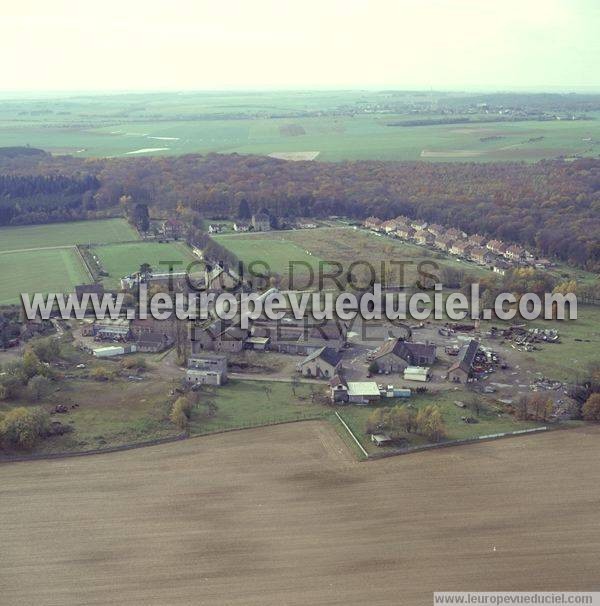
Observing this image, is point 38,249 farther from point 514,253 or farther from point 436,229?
point 514,253

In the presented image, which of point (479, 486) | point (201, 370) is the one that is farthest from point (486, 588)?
point (201, 370)

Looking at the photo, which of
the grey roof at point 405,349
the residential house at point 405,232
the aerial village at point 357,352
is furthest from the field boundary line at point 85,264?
the residential house at point 405,232

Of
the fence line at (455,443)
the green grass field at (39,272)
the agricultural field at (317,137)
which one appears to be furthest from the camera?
the agricultural field at (317,137)

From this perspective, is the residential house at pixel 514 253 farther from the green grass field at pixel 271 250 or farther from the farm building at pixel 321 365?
the farm building at pixel 321 365

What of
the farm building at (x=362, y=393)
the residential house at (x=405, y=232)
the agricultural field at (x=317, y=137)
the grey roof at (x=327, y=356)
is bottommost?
the farm building at (x=362, y=393)

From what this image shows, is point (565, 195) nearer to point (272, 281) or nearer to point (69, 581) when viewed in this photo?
point (272, 281)

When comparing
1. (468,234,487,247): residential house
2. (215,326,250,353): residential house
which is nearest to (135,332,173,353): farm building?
(215,326,250,353): residential house

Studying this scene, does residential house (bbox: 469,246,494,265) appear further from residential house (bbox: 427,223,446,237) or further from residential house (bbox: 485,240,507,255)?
residential house (bbox: 427,223,446,237)
